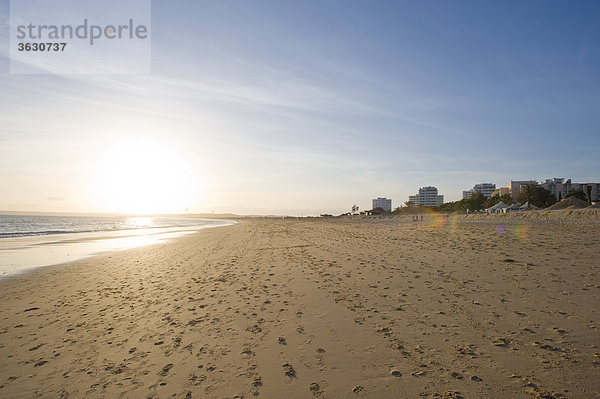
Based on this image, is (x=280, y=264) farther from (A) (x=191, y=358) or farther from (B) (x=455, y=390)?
(B) (x=455, y=390)

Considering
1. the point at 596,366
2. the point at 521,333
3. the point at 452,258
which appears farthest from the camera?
the point at 452,258

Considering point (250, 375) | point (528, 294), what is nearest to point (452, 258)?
point (528, 294)

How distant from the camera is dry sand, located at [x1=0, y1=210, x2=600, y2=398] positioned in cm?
446

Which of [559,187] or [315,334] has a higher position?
[559,187]

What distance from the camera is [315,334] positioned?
245 inches

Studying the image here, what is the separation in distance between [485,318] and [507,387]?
274 centimetres

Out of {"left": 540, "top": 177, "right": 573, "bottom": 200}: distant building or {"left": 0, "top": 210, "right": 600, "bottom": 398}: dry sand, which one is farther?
{"left": 540, "top": 177, "right": 573, "bottom": 200}: distant building

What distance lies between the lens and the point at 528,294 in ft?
26.7

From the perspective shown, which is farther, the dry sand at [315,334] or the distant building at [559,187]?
the distant building at [559,187]

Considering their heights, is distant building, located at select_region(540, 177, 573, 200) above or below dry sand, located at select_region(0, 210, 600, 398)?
above

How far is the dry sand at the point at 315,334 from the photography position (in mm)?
4457

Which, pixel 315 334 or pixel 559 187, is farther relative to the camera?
pixel 559 187

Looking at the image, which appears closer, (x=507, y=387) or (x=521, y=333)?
(x=507, y=387)

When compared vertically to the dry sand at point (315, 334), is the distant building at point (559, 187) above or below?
above
